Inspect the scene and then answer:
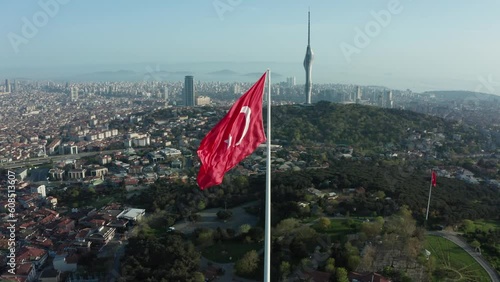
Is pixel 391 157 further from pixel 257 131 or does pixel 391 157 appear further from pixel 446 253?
pixel 257 131

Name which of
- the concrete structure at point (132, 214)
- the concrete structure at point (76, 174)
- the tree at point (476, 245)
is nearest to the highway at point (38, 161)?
the concrete structure at point (76, 174)

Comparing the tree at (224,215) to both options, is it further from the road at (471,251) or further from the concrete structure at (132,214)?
the road at (471,251)

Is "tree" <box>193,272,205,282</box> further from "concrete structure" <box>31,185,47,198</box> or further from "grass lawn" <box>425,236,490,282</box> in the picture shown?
"concrete structure" <box>31,185,47,198</box>

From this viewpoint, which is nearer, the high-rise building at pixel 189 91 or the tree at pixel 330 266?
the tree at pixel 330 266

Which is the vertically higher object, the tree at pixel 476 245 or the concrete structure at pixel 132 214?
the tree at pixel 476 245

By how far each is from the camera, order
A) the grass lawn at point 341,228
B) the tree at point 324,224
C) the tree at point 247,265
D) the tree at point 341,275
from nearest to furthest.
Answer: the tree at point 341,275 < the tree at point 247,265 < the grass lawn at point 341,228 < the tree at point 324,224

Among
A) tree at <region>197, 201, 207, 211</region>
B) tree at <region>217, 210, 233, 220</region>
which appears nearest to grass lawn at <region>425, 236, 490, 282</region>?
tree at <region>217, 210, 233, 220</region>

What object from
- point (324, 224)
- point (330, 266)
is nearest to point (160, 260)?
point (330, 266)
